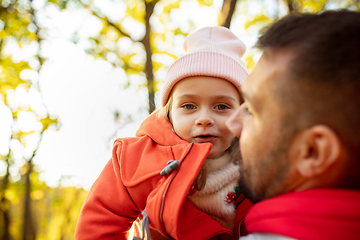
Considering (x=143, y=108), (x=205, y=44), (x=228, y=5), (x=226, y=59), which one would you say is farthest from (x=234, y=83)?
(x=143, y=108)

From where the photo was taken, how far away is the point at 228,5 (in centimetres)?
465

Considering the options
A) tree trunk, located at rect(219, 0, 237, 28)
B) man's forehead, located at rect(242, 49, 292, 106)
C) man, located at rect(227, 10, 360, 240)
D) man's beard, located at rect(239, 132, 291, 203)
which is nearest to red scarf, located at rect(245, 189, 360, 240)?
man, located at rect(227, 10, 360, 240)

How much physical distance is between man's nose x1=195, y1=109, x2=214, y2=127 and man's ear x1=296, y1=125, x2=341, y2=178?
33.3 inches

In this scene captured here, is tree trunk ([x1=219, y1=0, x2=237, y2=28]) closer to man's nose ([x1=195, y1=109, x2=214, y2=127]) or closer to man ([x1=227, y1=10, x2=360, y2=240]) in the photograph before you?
man's nose ([x1=195, y1=109, x2=214, y2=127])

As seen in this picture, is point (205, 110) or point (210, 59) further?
point (210, 59)

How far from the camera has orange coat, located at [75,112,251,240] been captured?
1.49m

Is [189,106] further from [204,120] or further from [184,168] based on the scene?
[184,168]

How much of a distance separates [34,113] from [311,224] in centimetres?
1011

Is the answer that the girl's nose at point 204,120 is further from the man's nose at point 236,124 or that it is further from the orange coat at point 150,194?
the man's nose at point 236,124

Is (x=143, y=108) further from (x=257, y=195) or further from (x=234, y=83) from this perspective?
(x=257, y=195)

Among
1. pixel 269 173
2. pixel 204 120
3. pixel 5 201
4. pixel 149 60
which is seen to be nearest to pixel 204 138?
pixel 204 120

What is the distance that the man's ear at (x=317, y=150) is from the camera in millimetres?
919

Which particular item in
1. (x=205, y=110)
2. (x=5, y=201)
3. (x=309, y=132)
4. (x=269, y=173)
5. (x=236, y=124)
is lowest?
(x=5, y=201)

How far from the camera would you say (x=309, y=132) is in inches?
37.7
